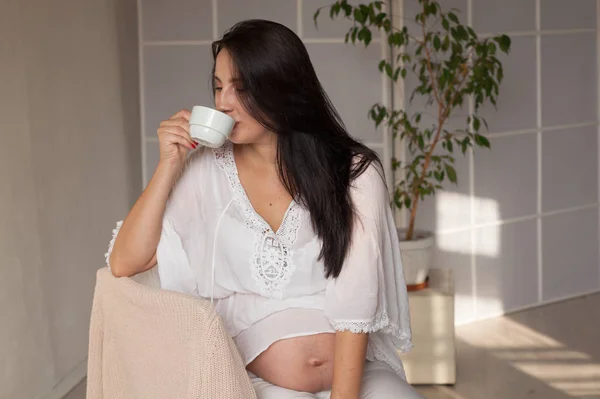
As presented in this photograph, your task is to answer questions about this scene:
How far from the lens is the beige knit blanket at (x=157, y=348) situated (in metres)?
1.58

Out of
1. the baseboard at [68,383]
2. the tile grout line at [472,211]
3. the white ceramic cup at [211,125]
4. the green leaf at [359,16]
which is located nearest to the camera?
the white ceramic cup at [211,125]

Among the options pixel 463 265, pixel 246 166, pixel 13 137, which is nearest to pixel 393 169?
→ pixel 463 265

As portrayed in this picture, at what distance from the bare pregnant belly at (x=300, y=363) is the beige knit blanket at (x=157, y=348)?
236mm

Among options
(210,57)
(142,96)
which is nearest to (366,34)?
(210,57)

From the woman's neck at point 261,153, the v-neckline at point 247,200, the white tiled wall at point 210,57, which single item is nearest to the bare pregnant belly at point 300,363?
the v-neckline at point 247,200

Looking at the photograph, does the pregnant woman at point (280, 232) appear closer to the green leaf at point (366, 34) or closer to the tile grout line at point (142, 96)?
the green leaf at point (366, 34)

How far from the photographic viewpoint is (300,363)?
6.17 ft

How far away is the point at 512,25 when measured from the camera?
4523mm

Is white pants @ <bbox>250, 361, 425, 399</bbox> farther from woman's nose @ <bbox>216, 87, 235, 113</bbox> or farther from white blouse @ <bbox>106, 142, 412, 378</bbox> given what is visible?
woman's nose @ <bbox>216, 87, 235, 113</bbox>

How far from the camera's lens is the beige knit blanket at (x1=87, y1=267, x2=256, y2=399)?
62.1 inches

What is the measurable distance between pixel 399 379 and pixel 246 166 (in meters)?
0.53

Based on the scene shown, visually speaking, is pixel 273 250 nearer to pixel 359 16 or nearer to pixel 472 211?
pixel 359 16

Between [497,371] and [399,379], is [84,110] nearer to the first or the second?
[497,371]

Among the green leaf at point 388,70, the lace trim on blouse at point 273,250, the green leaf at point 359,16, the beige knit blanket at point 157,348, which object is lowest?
the beige knit blanket at point 157,348
